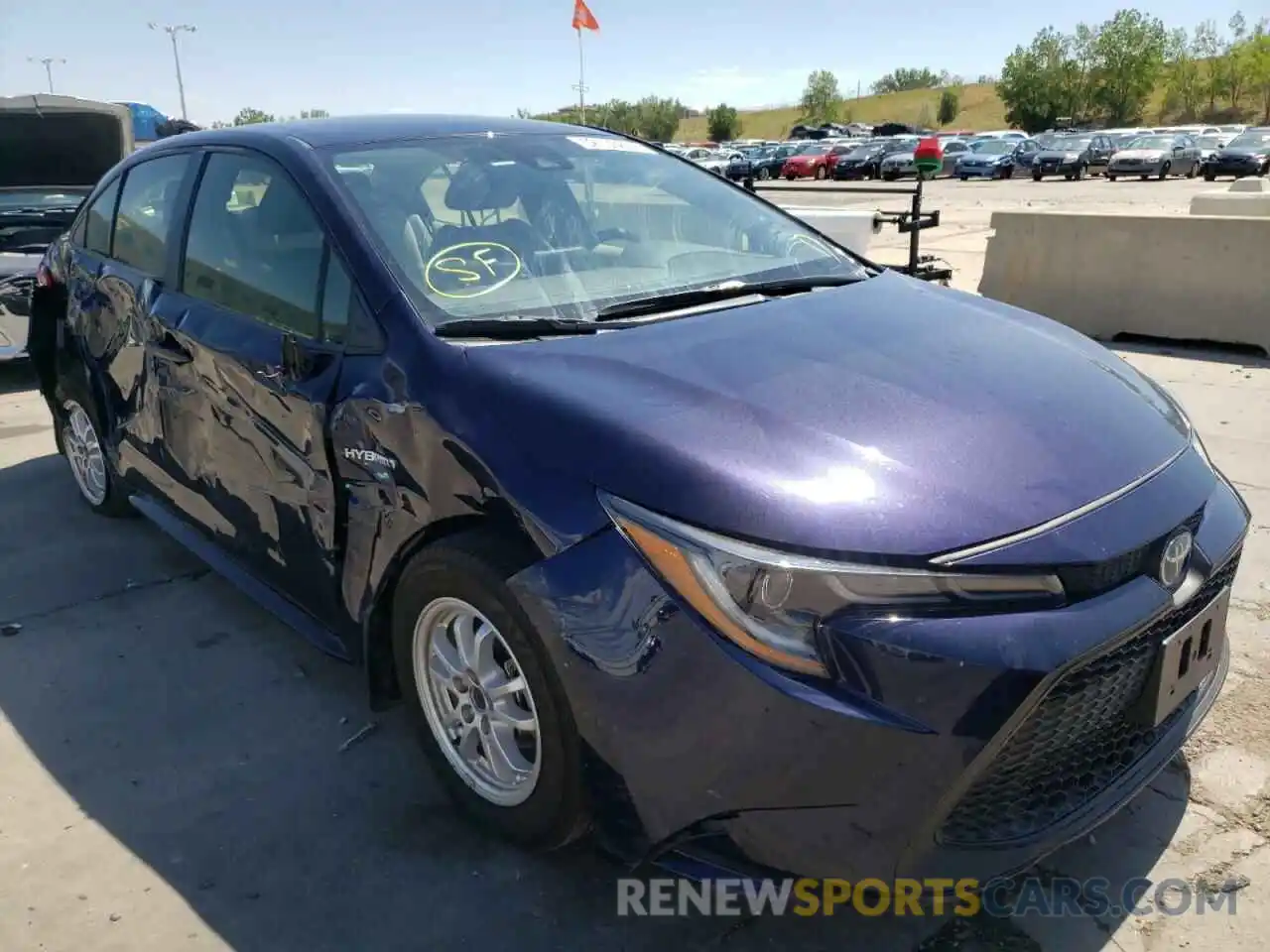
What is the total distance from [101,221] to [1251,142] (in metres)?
36.4

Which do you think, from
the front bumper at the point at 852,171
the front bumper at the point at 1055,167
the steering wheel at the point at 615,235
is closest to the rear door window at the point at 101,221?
the steering wheel at the point at 615,235

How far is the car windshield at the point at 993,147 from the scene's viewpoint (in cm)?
3783

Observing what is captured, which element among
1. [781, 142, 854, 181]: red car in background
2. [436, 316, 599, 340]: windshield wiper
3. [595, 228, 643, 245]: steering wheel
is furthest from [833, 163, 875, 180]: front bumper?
[436, 316, 599, 340]: windshield wiper

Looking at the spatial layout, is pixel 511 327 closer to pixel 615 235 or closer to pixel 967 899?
pixel 615 235

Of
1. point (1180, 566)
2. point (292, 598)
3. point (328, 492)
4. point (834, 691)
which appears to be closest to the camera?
point (834, 691)

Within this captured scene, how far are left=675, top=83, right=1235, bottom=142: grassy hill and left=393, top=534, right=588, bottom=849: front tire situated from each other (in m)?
101

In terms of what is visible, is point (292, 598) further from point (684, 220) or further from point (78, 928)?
point (684, 220)

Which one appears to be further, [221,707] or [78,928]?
[221,707]

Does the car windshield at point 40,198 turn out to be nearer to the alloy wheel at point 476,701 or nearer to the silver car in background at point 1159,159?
the alloy wheel at point 476,701

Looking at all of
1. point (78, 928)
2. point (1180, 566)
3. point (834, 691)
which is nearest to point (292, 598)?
point (78, 928)

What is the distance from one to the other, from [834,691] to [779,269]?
1.69 m

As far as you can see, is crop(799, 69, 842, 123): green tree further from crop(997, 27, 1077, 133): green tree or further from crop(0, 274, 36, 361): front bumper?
crop(0, 274, 36, 361): front bumper

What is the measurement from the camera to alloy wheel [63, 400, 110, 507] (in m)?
4.48

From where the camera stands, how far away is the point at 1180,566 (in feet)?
6.81
